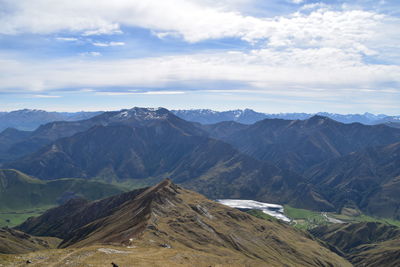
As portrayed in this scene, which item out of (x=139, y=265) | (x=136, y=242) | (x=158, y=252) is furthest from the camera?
(x=136, y=242)

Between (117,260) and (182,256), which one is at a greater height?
(117,260)

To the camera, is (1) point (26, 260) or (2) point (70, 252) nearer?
(1) point (26, 260)

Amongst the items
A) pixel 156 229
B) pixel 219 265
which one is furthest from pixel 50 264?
pixel 156 229

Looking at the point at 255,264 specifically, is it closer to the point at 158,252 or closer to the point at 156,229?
the point at 156,229

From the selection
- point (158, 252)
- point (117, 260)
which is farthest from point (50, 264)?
point (158, 252)

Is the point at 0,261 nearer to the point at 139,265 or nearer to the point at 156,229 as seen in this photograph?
the point at 139,265

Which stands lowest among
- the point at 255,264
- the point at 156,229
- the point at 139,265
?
the point at 255,264

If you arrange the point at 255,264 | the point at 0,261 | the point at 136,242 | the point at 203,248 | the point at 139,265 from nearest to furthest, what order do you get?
the point at 0,261 < the point at 139,265 < the point at 136,242 < the point at 255,264 < the point at 203,248

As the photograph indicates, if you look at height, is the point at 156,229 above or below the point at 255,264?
above

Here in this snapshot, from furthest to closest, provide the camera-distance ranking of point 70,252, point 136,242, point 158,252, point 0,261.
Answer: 1. point 136,242
2. point 158,252
3. point 70,252
4. point 0,261

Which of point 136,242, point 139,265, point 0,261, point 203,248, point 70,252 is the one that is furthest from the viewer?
point 203,248
